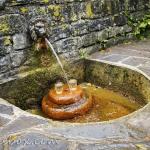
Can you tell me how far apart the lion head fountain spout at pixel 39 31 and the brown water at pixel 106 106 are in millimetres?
851

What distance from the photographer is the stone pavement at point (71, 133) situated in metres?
2.51

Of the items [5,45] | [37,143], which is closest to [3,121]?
[37,143]

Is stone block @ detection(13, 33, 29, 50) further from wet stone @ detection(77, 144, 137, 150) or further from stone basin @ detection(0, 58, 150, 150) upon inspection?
wet stone @ detection(77, 144, 137, 150)

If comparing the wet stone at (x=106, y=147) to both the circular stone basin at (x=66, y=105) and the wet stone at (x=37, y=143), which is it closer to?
the wet stone at (x=37, y=143)

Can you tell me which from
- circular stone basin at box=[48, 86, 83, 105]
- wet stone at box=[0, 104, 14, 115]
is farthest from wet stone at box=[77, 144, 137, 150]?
circular stone basin at box=[48, 86, 83, 105]

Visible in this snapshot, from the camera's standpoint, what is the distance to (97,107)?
4180 mm

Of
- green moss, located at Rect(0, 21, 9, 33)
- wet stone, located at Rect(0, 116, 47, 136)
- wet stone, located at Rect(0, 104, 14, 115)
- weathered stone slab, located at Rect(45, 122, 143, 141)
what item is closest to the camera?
weathered stone slab, located at Rect(45, 122, 143, 141)

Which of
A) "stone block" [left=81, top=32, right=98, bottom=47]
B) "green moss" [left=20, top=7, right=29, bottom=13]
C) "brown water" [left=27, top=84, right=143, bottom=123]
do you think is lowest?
"brown water" [left=27, top=84, right=143, bottom=123]

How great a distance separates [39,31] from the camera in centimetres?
411

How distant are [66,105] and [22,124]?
1137mm

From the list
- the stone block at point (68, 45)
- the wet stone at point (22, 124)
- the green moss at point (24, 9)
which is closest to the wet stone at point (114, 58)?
the stone block at point (68, 45)

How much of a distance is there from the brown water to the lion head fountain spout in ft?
2.79

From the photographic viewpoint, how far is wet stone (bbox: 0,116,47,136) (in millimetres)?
2814

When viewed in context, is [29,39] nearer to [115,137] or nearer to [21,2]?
[21,2]
